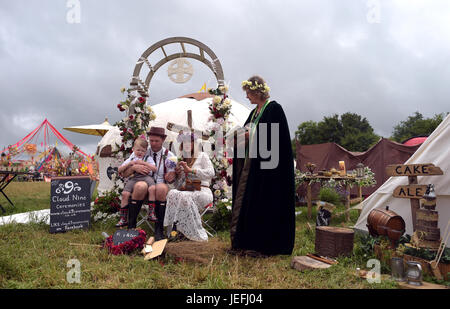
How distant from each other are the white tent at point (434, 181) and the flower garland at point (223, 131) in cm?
252

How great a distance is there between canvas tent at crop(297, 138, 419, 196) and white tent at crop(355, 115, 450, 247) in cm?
723

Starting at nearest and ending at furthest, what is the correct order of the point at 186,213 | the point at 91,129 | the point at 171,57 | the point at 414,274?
the point at 414,274
the point at 186,213
the point at 171,57
the point at 91,129

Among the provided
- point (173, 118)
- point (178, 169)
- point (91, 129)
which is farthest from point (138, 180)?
point (91, 129)

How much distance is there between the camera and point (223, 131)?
586 centimetres

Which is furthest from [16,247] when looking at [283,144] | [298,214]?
[298,214]

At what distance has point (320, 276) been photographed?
3076mm

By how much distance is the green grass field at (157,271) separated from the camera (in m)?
2.75

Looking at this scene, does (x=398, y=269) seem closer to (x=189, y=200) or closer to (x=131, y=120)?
(x=189, y=200)

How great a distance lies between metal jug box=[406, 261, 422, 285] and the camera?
2736 mm

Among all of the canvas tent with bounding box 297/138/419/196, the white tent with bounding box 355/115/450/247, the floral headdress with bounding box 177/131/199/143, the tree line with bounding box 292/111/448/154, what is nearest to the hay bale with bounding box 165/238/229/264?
the floral headdress with bounding box 177/131/199/143

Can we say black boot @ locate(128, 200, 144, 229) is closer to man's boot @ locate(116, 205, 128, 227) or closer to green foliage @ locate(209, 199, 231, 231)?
man's boot @ locate(116, 205, 128, 227)

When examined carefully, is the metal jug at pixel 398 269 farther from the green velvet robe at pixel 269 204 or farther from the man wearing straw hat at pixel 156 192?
the man wearing straw hat at pixel 156 192

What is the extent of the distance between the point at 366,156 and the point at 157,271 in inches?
439
